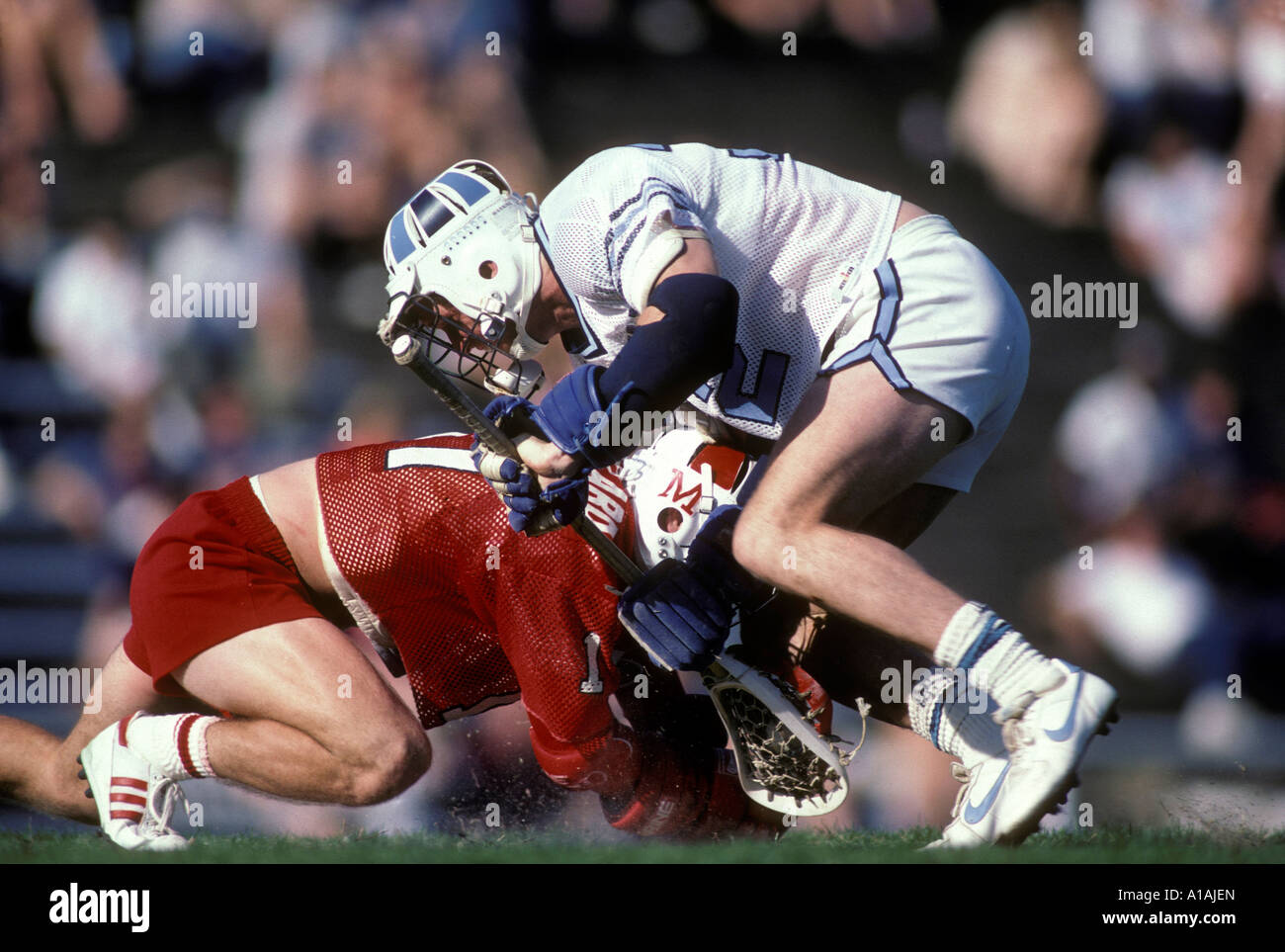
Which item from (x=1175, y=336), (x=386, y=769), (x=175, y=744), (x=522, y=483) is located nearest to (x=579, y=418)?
(x=522, y=483)

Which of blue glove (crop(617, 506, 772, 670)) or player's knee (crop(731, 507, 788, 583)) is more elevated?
player's knee (crop(731, 507, 788, 583))

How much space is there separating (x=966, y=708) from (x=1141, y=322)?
1.73m

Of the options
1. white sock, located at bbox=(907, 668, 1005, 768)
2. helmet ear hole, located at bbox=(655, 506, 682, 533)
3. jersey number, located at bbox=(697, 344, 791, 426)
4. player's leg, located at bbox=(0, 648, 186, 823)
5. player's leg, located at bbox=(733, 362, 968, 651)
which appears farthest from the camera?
player's leg, located at bbox=(0, 648, 186, 823)

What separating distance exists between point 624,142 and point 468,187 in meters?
1.13

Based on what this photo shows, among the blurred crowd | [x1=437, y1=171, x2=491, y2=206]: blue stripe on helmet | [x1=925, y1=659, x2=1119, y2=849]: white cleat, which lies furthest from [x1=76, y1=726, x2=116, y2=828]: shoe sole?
the blurred crowd

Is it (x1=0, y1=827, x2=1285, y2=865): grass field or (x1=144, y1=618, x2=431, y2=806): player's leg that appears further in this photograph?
(x1=144, y1=618, x2=431, y2=806): player's leg

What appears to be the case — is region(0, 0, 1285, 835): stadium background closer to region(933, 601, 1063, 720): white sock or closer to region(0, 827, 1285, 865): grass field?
region(0, 827, 1285, 865): grass field

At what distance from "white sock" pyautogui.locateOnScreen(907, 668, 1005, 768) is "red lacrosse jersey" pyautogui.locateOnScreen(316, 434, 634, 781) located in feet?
2.09

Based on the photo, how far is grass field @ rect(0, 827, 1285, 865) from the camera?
2303 millimetres

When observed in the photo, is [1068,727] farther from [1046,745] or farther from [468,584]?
[468,584]

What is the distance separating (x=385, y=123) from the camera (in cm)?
363

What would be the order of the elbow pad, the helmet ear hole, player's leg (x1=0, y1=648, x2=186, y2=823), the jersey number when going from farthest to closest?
player's leg (x1=0, y1=648, x2=186, y2=823) → the helmet ear hole → the jersey number → the elbow pad
